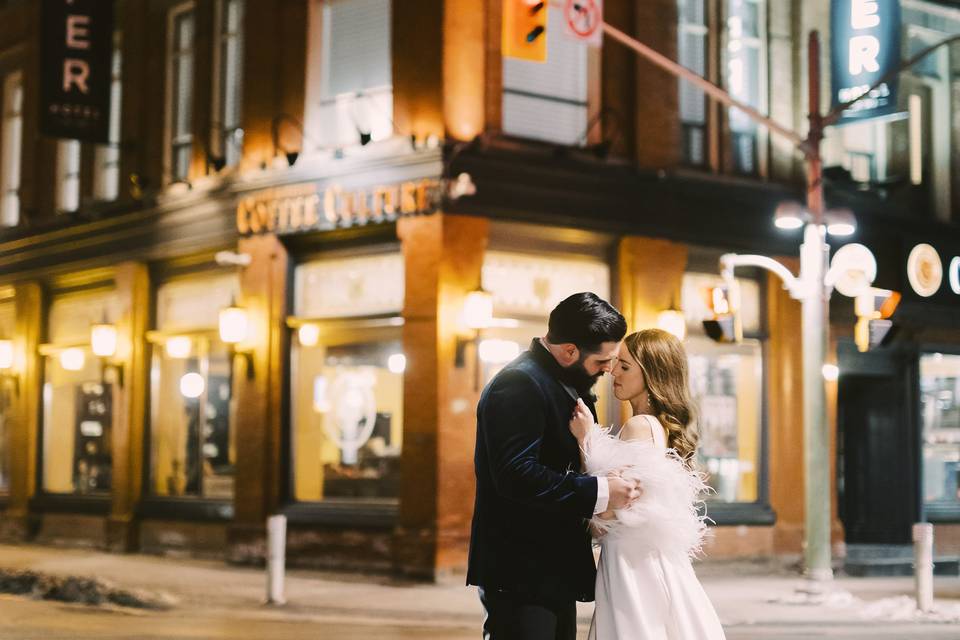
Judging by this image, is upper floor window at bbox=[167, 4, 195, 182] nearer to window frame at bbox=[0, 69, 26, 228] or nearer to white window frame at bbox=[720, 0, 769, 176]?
window frame at bbox=[0, 69, 26, 228]

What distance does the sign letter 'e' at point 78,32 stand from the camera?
21.5 m

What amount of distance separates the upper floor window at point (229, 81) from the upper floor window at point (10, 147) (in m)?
6.55

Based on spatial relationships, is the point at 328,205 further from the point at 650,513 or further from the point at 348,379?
the point at 650,513

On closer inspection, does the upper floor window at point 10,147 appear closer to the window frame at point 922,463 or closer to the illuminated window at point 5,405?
the illuminated window at point 5,405

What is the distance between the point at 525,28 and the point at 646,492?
9751mm

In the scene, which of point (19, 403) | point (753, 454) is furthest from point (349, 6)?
point (19, 403)

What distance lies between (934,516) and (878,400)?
2.19m

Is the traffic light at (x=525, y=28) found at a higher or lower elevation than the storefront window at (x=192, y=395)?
higher

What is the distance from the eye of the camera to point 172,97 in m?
21.8

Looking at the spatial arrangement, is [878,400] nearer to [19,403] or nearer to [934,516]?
[934,516]

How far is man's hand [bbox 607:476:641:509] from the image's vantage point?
4922 mm

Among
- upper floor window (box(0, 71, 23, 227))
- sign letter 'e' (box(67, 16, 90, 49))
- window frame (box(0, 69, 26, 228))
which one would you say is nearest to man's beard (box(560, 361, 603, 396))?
sign letter 'e' (box(67, 16, 90, 49))

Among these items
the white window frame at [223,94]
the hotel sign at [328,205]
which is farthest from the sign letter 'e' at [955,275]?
the white window frame at [223,94]

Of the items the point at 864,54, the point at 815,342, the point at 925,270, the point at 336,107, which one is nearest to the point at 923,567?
the point at 815,342
